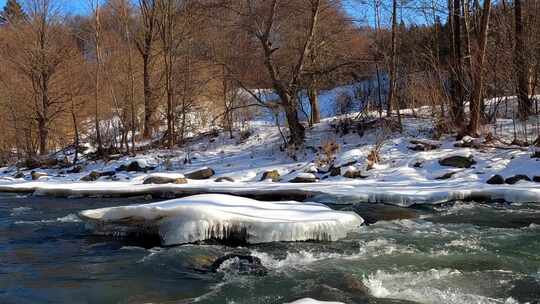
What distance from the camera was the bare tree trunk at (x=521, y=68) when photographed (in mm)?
15672

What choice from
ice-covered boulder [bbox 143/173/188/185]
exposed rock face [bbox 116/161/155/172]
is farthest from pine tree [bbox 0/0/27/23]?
ice-covered boulder [bbox 143/173/188/185]

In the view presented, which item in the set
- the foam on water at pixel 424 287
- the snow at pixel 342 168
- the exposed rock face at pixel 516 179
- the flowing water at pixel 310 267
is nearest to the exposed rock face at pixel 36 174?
the snow at pixel 342 168

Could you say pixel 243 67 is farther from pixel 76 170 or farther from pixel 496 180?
pixel 496 180

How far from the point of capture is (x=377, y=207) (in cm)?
1049

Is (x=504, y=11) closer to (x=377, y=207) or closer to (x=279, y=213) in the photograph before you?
(x=377, y=207)

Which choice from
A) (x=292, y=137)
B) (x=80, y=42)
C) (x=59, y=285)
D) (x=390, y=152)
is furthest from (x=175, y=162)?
(x=80, y=42)

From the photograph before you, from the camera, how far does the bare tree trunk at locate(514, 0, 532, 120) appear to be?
1567cm

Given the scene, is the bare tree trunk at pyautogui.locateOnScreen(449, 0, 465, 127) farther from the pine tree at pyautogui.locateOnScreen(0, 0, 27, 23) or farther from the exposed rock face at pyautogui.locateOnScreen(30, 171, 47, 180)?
the pine tree at pyautogui.locateOnScreen(0, 0, 27, 23)

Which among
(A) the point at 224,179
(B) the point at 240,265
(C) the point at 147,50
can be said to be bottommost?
(B) the point at 240,265

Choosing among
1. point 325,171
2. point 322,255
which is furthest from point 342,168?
point 322,255

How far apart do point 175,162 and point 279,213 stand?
41.4ft

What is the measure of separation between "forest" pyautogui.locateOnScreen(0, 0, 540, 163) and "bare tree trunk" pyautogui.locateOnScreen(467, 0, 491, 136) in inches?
2.0

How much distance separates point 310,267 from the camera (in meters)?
6.48

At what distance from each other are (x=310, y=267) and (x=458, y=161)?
921cm
